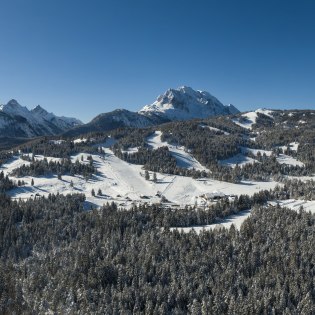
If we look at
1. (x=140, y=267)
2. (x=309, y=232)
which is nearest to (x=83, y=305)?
(x=140, y=267)

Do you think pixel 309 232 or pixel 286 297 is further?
pixel 309 232

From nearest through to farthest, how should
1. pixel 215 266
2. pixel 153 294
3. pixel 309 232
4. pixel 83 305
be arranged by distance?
pixel 83 305 → pixel 153 294 → pixel 215 266 → pixel 309 232

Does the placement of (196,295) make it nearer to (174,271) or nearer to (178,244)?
(174,271)

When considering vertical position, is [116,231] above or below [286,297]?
above

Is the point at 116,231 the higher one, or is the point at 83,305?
the point at 116,231

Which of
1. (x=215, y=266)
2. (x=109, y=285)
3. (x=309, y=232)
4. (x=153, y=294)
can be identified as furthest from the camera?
(x=309, y=232)

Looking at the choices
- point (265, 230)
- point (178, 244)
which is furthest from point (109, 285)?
point (265, 230)

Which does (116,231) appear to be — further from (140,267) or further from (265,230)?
(265,230)

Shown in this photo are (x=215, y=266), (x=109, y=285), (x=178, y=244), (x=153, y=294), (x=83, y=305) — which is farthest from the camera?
(x=178, y=244)

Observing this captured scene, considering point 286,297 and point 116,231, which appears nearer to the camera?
point 286,297
